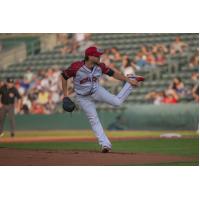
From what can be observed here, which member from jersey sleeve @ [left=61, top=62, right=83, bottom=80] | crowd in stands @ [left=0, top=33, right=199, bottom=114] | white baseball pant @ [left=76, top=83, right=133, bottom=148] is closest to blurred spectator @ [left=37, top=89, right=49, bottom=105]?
crowd in stands @ [left=0, top=33, right=199, bottom=114]

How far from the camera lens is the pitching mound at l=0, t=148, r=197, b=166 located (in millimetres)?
9883

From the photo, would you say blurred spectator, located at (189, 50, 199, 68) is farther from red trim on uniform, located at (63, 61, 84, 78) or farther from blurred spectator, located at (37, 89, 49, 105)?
red trim on uniform, located at (63, 61, 84, 78)

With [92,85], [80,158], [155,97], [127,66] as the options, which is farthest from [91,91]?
[127,66]

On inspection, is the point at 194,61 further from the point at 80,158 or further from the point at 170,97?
the point at 80,158

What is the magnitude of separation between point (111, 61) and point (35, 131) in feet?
9.46

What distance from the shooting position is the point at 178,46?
19.2 meters

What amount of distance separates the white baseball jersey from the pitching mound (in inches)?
38.9

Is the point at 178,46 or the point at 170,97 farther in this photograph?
the point at 178,46

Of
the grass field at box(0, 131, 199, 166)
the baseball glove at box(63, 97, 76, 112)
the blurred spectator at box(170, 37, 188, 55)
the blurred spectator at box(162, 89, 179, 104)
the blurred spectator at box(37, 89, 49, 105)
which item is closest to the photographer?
the baseball glove at box(63, 97, 76, 112)

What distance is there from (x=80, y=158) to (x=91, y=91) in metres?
1.01

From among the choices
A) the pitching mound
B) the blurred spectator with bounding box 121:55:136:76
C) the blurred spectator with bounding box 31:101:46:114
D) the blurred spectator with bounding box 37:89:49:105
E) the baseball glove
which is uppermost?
the blurred spectator with bounding box 121:55:136:76

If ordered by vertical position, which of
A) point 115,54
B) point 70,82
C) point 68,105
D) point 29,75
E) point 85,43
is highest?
point 85,43

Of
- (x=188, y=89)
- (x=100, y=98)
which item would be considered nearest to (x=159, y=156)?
(x=100, y=98)

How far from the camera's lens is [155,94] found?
18781 mm
